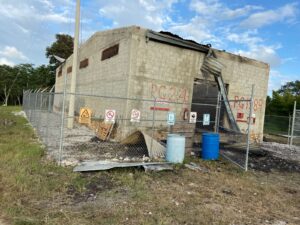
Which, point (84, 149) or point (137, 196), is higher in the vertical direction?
point (84, 149)

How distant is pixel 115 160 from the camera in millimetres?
8609

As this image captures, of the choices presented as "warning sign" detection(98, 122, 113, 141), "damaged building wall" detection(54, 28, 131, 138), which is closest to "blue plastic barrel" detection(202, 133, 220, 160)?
"damaged building wall" detection(54, 28, 131, 138)

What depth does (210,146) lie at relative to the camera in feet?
32.3

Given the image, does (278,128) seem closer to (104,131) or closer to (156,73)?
(156,73)

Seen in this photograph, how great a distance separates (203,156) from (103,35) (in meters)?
8.38

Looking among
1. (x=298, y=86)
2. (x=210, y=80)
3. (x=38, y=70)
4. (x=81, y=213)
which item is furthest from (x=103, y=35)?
(x=38, y=70)

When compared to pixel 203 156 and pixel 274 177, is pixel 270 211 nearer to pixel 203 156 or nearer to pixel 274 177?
pixel 274 177

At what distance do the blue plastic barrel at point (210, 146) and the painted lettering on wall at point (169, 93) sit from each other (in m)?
A: 3.07

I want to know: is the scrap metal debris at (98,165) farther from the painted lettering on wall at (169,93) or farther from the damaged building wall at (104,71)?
the painted lettering on wall at (169,93)

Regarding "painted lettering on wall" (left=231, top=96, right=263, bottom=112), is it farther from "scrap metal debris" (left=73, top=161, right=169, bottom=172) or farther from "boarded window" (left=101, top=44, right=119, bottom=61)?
"scrap metal debris" (left=73, top=161, right=169, bottom=172)

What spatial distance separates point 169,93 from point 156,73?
106cm

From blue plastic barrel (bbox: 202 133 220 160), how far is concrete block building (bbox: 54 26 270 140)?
1478mm

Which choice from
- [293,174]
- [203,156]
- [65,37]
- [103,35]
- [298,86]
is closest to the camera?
[293,174]

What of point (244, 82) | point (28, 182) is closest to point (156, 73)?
point (244, 82)
